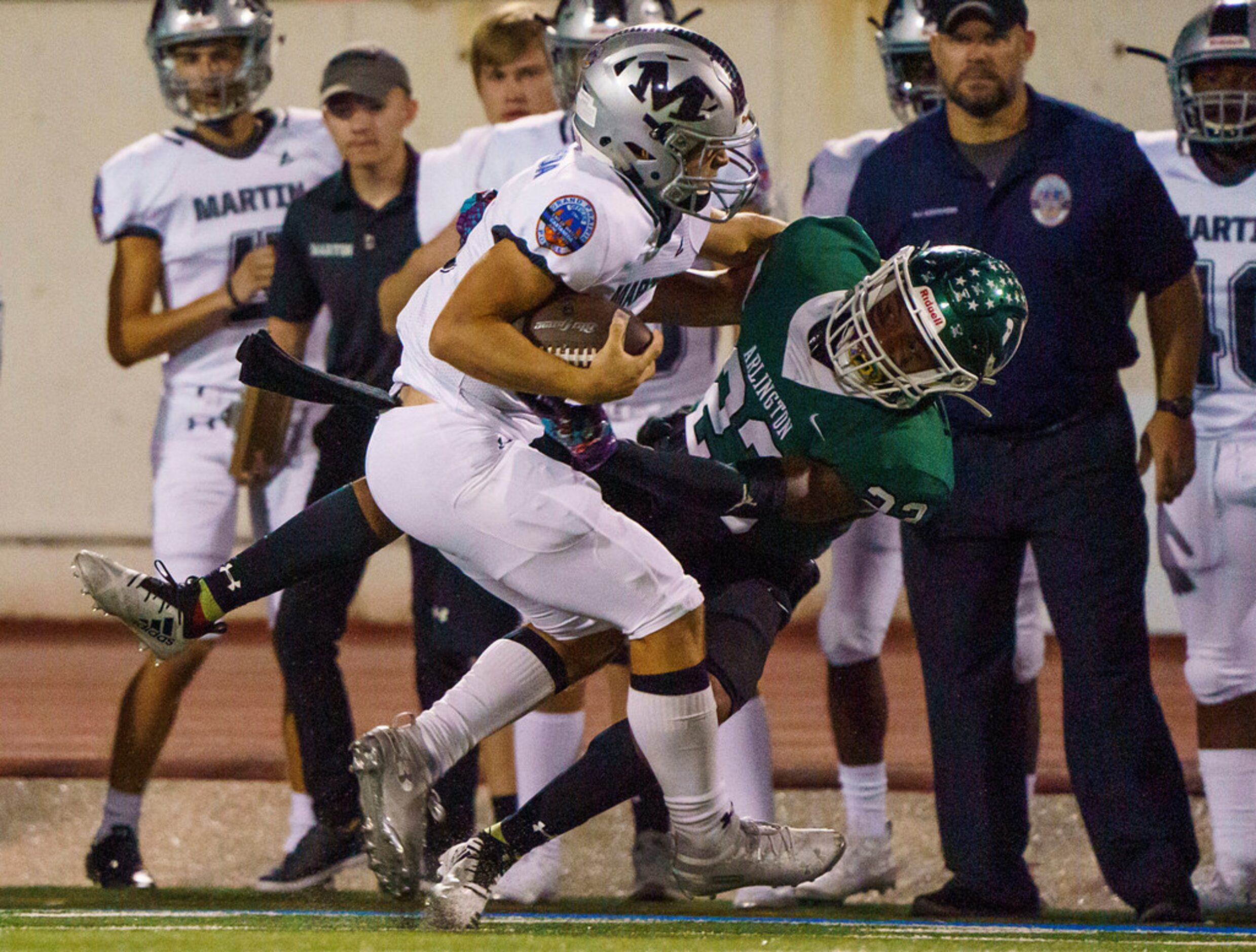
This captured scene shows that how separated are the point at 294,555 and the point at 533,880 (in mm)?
1053

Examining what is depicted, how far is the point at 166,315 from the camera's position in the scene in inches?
169

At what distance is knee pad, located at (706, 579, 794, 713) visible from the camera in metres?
3.12

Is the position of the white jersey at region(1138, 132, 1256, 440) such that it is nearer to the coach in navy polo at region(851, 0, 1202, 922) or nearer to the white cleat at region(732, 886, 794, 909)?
the coach in navy polo at region(851, 0, 1202, 922)

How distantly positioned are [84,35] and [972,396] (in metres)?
4.65

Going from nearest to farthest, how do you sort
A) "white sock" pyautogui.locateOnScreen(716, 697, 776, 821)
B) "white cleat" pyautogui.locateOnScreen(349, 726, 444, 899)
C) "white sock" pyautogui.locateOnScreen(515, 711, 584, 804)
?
"white cleat" pyautogui.locateOnScreen(349, 726, 444, 899), "white sock" pyautogui.locateOnScreen(716, 697, 776, 821), "white sock" pyautogui.locateOnScreen(515, 711, 584, 804)

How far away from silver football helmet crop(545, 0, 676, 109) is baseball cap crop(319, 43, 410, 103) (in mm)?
356

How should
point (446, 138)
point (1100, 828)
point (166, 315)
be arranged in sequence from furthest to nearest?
point (446, 138)
point (166, 315)
point (1100, 828)

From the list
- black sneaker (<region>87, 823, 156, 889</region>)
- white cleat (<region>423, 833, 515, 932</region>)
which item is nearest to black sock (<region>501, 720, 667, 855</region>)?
white cleat (<region>423, 833, 515, 932</region>)

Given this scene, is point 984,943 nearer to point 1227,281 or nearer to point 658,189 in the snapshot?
point 658,189

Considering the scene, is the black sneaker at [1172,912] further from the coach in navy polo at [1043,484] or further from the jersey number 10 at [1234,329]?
the jersey number 10 at [1234,329]

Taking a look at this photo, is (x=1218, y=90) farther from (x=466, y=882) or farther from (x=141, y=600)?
(x=141, y=600)

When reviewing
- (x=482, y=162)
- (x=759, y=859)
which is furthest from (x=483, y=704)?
(x=482, y=162)

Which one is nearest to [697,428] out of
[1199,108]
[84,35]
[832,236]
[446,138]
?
[832,236]

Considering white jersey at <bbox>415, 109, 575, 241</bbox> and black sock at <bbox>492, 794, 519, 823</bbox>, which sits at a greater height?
white jersey at <bbox>415, 109, 575, 241</bbox>
